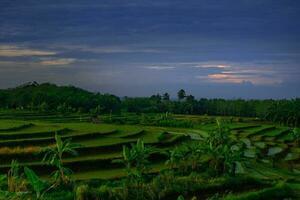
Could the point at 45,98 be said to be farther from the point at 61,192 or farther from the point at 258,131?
the point at 61,192

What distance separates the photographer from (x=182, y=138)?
52.0 meters

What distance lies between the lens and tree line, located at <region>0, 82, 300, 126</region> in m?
90.2

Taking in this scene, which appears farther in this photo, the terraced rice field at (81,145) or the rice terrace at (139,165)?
the terraced rice field at (81,145)

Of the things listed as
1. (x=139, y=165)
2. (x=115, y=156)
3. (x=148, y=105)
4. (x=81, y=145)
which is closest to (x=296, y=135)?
(x=115, y=156)

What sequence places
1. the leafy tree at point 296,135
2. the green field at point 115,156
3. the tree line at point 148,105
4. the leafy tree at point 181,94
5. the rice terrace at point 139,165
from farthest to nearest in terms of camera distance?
the leafy tree at point 181,94, the tree line at point 148,105, the leafy tree at point 296,135, the green field at point 115,156, the rice terrace at point 139,165

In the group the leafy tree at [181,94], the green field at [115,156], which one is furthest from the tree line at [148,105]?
the green field at [115,156]

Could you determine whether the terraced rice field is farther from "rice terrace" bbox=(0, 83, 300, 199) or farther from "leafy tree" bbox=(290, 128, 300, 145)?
"leafy tree" bbox=(290, 128, 300, 145)

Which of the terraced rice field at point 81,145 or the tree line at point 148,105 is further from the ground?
the tree line at point 148,105

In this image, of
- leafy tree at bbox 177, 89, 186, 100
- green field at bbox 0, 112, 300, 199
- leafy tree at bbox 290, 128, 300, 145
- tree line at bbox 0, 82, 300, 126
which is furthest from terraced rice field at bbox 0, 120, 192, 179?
leafy tree at bbox 177, 89, 186, 100

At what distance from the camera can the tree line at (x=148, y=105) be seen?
90.2 m

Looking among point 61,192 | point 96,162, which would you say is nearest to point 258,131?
point 96,162

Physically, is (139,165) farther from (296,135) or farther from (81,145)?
(296,135)

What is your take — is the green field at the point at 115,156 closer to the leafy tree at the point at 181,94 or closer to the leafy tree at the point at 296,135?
the leafy tree at the point at 296,135

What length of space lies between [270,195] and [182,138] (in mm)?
24940
